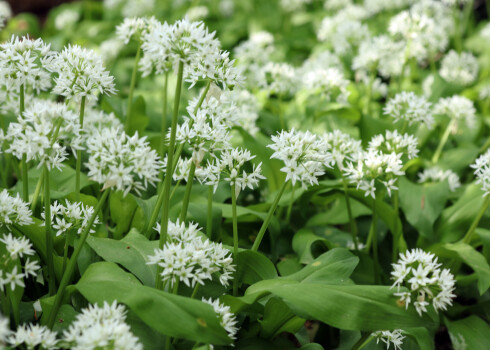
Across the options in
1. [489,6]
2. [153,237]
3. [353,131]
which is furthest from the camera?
[489,6]

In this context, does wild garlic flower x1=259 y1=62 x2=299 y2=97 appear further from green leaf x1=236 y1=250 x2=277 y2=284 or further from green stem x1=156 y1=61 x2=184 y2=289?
green stem x1=156 y1=61 x2=184 y2=289

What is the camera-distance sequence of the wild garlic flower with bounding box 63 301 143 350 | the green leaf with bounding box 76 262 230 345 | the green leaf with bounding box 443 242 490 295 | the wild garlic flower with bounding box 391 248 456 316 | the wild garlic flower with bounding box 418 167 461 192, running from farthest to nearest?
the wild garlic flower with bounding box 418 167 461 192, the green leaf with bounding box 443 242 490 295, the wild garlic flower with bounding box 391 248 456 316, the green leaf with bounding box 76 262 230 345, the wild garlic flower with bounding box 63 301 143 350

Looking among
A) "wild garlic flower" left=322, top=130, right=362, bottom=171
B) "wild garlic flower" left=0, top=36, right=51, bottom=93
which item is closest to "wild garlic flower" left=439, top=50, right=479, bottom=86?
"wild garlic flower" left=322, top=130, right=362, bottom=171

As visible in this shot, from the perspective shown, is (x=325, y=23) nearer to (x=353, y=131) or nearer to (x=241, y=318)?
(x=353, y=131)

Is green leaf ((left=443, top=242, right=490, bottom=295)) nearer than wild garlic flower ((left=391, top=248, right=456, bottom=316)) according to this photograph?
No

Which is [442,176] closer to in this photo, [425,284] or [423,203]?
[423,203]

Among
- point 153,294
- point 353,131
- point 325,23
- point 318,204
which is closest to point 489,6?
point 325,23
